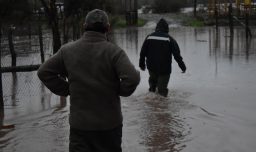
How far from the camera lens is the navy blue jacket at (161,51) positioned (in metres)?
10.7

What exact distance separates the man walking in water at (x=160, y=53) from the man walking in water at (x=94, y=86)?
5.84 meters

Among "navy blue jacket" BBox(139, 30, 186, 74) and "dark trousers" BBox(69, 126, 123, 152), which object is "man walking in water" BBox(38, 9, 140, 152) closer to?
"dark trousers" BBox(69, 126, 123, 152)

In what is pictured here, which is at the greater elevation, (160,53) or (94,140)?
(160,53)

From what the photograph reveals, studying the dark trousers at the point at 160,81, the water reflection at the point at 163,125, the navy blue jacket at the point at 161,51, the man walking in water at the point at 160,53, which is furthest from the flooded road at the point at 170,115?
the navy blue jacket at the point at 161,51

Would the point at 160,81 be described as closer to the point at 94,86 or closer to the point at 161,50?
the point at 161,50

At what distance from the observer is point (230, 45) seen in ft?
80.5

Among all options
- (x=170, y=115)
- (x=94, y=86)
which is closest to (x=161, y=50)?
(x=170, y=115)

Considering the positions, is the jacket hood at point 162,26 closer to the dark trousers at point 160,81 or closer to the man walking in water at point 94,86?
the dark trousers at point 160,81

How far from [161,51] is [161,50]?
19 millimetres

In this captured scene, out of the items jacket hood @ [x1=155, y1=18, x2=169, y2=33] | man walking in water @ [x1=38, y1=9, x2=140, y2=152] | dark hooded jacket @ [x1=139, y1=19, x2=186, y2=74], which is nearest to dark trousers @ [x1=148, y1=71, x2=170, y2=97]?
dark hooded jacket @ [x1=139, y1=19, x2=186, y2=74]

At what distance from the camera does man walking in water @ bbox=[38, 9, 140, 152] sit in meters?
4.75

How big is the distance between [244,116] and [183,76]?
5.63 meters

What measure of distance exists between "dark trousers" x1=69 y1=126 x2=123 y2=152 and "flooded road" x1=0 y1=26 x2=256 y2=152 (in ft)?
8.93

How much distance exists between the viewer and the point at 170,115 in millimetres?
9906
